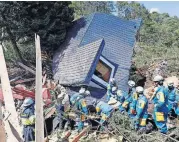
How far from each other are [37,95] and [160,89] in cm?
657

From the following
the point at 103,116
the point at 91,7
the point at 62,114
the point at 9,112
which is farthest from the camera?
the point at 91,7

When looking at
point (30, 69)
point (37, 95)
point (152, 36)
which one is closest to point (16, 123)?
point (37, 95)

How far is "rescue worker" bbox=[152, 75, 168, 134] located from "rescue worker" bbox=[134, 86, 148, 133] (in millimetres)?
263

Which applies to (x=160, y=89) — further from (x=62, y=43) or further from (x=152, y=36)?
(x=152, y=36)

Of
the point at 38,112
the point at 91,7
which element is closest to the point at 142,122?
the point at 38,112

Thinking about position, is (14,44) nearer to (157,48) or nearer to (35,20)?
(35,20)

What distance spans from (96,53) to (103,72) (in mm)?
1011

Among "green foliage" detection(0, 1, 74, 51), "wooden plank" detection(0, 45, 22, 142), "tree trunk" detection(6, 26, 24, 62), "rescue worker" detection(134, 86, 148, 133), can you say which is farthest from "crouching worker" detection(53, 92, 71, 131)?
"wooden plank" detection(0, 45, 22, 142)

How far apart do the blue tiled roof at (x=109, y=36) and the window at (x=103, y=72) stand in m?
0.50

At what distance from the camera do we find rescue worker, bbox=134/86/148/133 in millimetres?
8070

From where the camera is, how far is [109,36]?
17969mm

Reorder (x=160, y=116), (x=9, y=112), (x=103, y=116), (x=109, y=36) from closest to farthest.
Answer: (x=9, y=112), (x=160, y=116), (x=103, y=116), (x=109, y=36)

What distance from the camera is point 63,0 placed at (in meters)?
18.3

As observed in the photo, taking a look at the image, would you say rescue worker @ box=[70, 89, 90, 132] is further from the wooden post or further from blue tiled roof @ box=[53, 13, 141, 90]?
the wooden post
